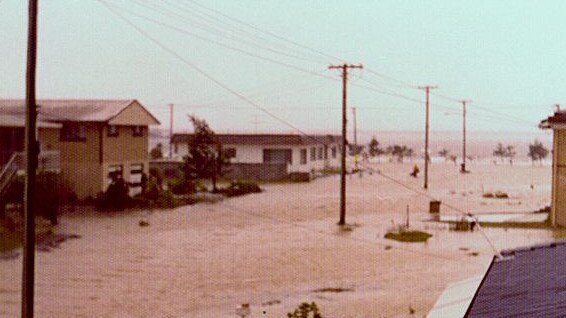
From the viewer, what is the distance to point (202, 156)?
43.8 m

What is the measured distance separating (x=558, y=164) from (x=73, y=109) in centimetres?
2426

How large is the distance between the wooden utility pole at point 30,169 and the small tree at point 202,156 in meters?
32.6

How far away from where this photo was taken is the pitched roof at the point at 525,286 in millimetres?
8391

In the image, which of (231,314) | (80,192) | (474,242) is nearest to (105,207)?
(80,192)

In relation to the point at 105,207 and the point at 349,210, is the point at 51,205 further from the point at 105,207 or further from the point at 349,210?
the point at 349,210

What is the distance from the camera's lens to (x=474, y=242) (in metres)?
25.0

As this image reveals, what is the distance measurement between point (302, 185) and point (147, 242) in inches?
1001

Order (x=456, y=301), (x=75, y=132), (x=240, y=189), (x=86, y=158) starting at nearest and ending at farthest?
1. (x=456, y=301)
2. (x=86, y=158)
3. (x=75, y=132)
4. (x=240, y=189)


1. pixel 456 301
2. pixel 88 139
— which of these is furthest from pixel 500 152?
pixel 456 301

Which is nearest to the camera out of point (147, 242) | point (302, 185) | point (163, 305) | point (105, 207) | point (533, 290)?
point (533, 290)

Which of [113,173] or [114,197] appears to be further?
[113,173]

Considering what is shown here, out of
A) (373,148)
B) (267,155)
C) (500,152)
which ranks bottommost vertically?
(267,155)

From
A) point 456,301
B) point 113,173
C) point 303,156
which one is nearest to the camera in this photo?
point 456,301

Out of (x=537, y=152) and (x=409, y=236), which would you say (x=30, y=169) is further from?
(x=537, y=152)
